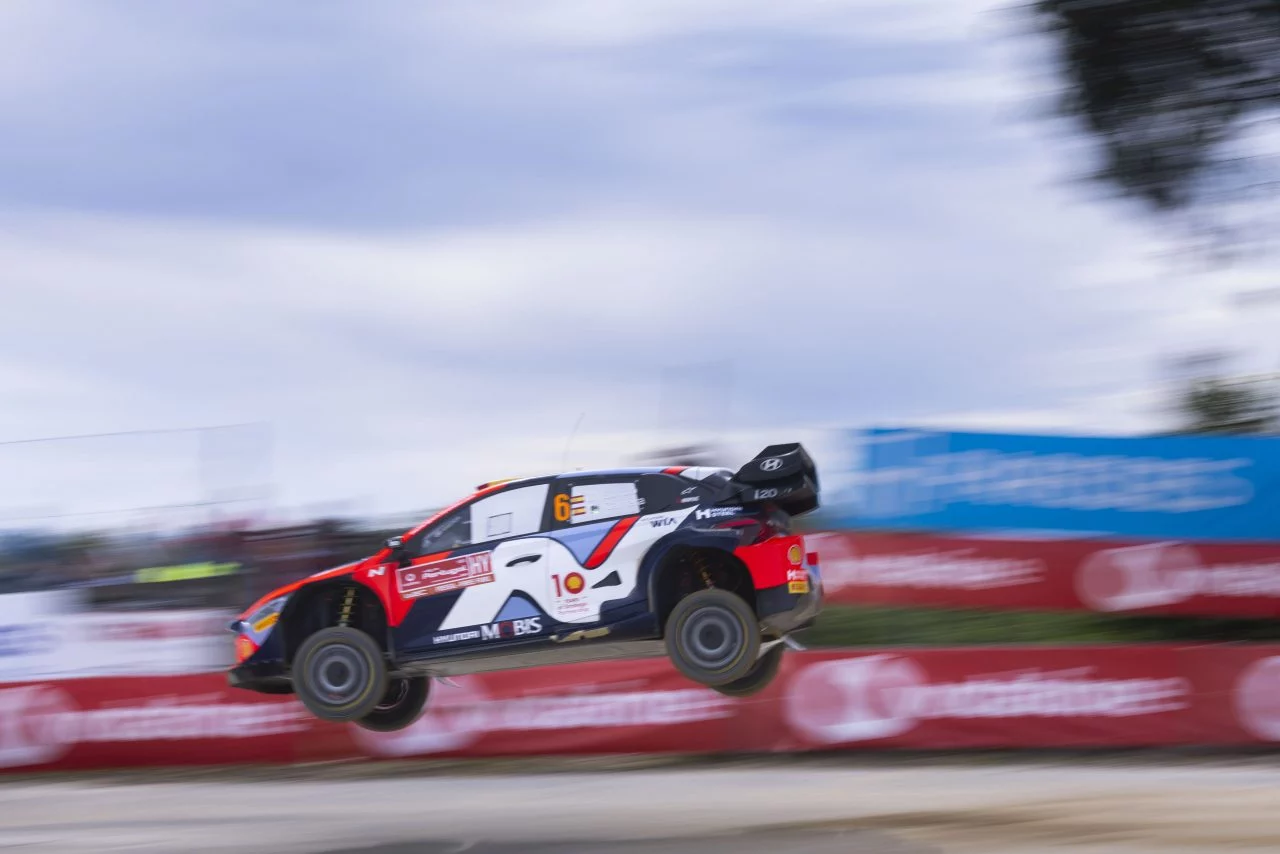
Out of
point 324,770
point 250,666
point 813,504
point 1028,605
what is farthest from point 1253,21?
point 324,770

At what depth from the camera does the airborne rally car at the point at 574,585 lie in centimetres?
899

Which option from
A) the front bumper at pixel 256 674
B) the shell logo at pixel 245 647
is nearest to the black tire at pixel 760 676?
the front bumper at pixel 256 674

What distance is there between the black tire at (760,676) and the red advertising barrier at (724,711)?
709 centimetres

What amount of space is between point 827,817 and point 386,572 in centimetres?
484

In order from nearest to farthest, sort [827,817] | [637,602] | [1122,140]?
[637,602], [827,817], [1122,140]

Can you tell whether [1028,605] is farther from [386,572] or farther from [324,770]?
[386,572]

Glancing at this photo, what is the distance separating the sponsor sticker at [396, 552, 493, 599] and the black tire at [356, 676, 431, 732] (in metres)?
1.01

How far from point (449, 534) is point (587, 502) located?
35.0 inches

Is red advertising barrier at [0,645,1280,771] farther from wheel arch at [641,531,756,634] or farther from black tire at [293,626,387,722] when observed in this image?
wheel arch at [641,531,756,634]

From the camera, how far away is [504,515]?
9.16 metres

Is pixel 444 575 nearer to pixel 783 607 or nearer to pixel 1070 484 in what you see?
pixel 783 607

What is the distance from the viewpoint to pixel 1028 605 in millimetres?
18031

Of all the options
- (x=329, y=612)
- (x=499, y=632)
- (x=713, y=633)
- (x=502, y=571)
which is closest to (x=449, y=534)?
(x=502, y=571)

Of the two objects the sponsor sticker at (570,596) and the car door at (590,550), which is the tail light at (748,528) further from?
the sponsor sticker at (570,596)
